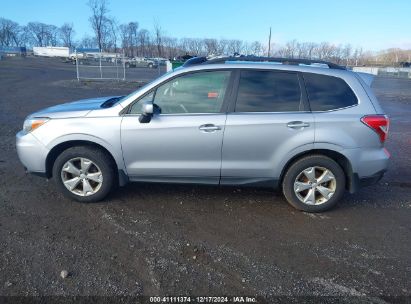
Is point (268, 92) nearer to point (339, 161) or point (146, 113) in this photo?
point (339, 161)

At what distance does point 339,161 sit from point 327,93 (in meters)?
0.87

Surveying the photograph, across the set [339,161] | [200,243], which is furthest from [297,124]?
[200,243]

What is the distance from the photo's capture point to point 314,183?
13.5ft

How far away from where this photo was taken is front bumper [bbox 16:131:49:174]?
409 cm

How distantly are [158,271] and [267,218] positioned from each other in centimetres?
162

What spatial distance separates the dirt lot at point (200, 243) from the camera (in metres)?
2.81

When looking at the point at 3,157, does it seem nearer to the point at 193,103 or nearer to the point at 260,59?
the point at 193,103

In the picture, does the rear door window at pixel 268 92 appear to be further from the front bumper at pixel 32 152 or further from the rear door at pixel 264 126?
the front bumper at pixel 32 152

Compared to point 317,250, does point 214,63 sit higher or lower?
higher

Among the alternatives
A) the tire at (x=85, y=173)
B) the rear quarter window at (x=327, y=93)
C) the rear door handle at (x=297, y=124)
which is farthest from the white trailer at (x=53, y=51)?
the rear door handle at (x=297, y=124)

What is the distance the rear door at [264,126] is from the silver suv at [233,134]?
1 centimetres

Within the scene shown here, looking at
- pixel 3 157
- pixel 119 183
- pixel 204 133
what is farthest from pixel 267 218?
pixel 3 157

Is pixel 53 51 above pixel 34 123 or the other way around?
above

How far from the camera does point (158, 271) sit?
2.97m
